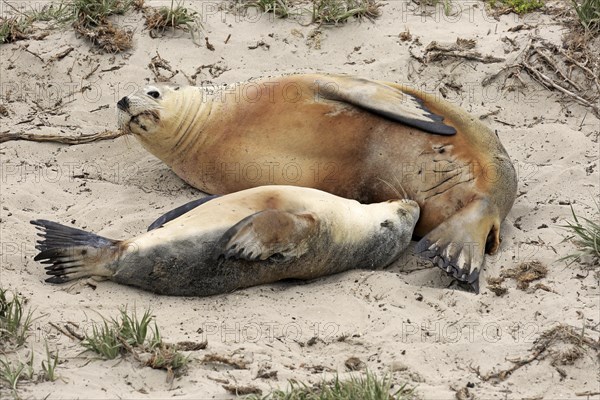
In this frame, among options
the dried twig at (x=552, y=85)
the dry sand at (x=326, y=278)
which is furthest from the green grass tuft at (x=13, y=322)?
the dried twig at (x=552, y=85)

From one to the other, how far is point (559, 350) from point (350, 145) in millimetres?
2101

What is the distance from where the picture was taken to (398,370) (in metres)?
5.28

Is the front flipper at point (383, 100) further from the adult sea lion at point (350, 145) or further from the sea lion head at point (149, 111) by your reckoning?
the sea lion head at point (149, 111)

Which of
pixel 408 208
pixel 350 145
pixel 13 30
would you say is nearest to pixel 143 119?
pixel 350 145

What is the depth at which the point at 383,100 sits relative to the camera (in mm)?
6957

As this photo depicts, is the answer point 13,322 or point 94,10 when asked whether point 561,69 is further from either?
point 13,322

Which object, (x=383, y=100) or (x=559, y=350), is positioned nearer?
(x=559, y=350)

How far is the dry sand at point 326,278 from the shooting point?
17.2ft

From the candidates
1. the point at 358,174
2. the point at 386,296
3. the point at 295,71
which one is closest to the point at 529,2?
the point at 295,71

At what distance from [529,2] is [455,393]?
4561mm

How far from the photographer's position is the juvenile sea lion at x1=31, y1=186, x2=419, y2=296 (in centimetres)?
600

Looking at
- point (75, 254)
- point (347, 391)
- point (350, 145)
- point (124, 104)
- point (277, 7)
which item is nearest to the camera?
point (347, 391)

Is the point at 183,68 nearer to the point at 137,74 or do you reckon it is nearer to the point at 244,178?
the point at 137,74

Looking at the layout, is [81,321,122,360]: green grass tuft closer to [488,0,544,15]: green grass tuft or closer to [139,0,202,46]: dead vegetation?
[139,0,202,46]: dead vegetation
